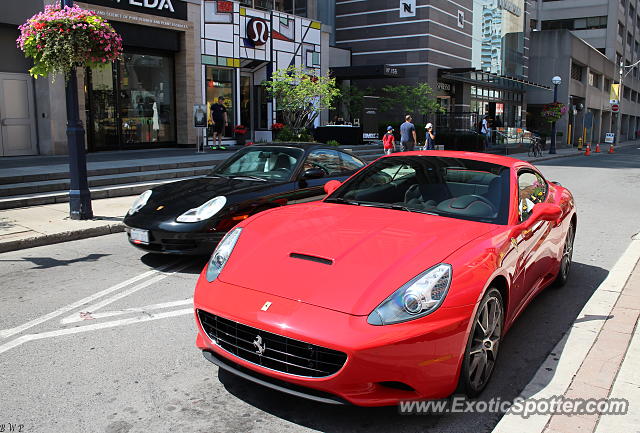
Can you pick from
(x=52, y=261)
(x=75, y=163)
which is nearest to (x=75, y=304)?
(x=52, y=261)

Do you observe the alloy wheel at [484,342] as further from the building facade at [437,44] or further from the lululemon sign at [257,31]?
the building facade at [437,44]

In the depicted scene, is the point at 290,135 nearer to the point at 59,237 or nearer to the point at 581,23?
the point at 59,237

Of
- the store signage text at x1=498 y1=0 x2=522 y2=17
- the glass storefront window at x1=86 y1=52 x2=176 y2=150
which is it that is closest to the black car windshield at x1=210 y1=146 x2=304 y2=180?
the glass storefront window at x1=86 y1=52 x2=176 y2=150

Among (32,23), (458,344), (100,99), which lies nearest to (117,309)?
(458,344)

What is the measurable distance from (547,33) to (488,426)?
58.8 metres

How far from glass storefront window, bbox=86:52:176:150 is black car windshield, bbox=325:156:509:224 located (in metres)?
15.4

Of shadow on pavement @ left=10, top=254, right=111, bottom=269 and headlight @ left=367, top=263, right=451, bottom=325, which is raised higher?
headlight @ left=367, top=263, right=451, bottom=325

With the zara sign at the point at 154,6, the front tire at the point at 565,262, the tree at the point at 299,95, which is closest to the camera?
the front tire at the point at 565,262

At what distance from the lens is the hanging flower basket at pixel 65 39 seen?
851cm

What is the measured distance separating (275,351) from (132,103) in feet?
61.9

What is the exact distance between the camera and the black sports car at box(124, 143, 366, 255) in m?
6.22

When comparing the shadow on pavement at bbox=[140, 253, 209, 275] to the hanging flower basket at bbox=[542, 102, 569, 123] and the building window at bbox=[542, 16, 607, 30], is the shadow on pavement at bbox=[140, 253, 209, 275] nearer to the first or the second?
the hanging flower basket at bbox=[542, 102, 569, 123]

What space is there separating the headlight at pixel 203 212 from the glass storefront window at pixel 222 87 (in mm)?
17343

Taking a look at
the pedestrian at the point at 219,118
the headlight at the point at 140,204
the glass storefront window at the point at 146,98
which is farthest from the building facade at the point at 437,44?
the headlight at the point at 140,204
